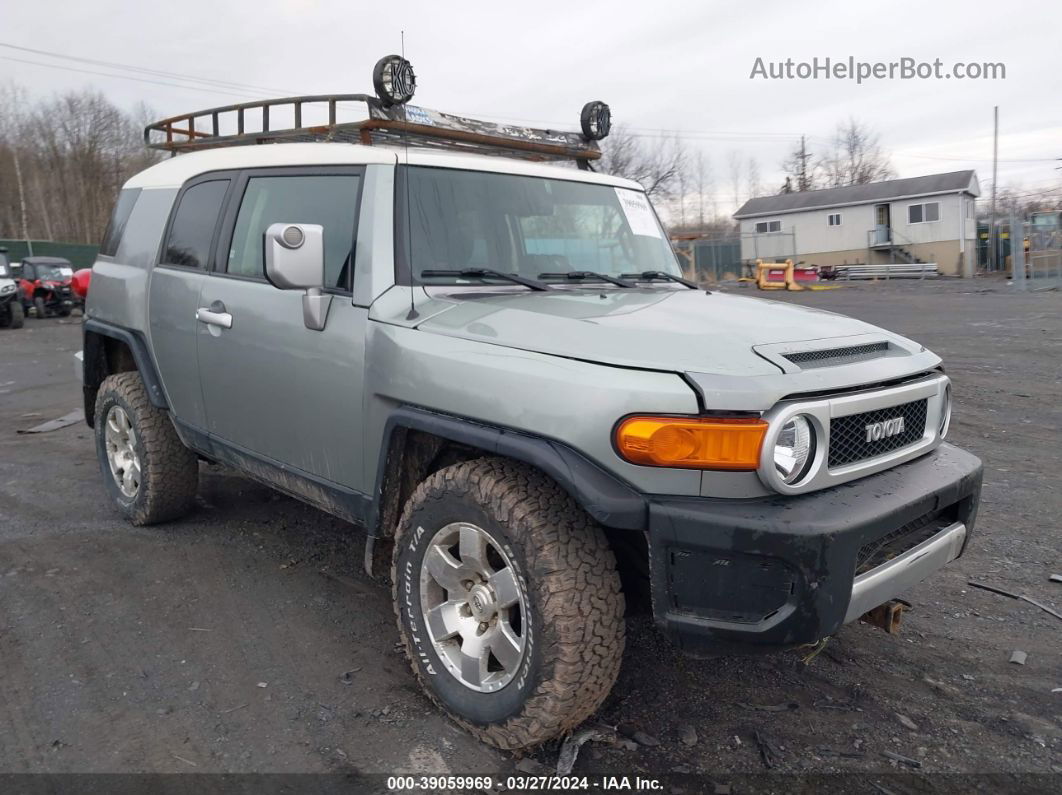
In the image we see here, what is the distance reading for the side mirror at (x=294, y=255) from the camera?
114 inches

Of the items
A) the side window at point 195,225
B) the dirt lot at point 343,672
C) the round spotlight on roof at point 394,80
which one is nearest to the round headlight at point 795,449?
the dirt lot at point 343,672

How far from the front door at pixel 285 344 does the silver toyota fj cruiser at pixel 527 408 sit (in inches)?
0.5

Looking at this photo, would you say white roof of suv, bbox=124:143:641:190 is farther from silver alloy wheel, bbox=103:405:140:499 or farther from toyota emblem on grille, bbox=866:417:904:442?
toyota emblem on grille, bbox=866:417:904:442

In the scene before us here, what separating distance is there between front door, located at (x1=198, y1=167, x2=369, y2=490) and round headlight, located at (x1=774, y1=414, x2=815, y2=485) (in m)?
1.53

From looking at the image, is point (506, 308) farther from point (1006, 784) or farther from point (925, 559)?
point (1006, 784)

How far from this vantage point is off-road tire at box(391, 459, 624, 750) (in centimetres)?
240

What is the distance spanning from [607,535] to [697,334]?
2.27 ft

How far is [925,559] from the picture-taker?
2617mm

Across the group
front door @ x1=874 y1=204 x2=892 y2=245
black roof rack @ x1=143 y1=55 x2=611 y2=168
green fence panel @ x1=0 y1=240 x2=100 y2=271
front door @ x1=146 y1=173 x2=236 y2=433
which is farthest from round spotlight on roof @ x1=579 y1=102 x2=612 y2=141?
front door @ x1=874 y1=204 x2=892 y2=245

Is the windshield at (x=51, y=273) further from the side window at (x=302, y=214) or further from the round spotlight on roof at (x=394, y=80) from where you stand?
the round spotlight on roof at (x=394, y=80)

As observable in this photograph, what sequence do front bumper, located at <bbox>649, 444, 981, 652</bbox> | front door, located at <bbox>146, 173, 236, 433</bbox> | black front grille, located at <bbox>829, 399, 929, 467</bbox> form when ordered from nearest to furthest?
front bumper, located at <bbox>649, 444, 981, 652</bbox> → black front grille, located at <bbox>829, 399, 929, 467</bbox> → front door, located at <bbox>146, 173, 236, 433</bbox>

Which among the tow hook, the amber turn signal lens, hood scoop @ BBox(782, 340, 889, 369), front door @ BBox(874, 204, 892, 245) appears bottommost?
the tow hook

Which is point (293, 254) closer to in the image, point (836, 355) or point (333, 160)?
point (333, 160)

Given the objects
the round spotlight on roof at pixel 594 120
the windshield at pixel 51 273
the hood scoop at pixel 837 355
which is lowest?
the hood scoop at pixel 837 355
